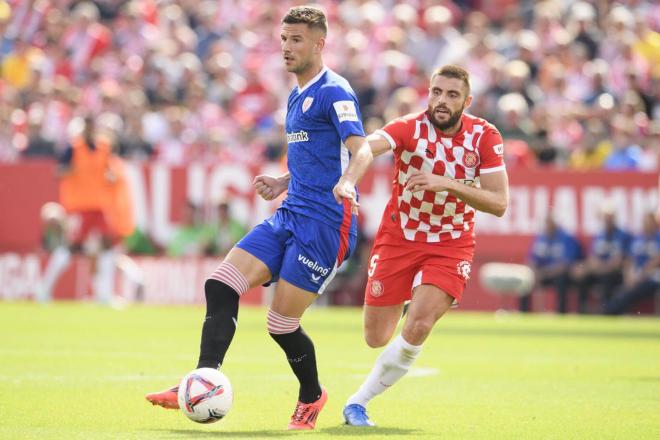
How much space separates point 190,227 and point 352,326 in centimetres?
503

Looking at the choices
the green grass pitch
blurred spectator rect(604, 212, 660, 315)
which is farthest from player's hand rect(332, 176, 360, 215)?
blurred spectator rect(604, 212, 660, 315)

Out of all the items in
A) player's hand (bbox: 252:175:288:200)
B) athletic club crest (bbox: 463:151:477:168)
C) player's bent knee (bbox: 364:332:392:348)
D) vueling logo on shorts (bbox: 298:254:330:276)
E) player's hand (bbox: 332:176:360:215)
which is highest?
athletic club crest (bbox: 463:151:477:168)

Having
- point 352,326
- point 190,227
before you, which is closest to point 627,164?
point 352,326

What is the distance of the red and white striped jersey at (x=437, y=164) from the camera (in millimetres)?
8930

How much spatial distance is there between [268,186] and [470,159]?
136cm

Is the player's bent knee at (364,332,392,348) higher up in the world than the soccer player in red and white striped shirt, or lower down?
lower down

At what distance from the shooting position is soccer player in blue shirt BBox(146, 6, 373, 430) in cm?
816

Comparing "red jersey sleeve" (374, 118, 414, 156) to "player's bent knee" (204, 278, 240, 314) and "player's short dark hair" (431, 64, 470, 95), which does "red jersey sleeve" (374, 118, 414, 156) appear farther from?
"player's bent knee" (204, 278, 240, 314)

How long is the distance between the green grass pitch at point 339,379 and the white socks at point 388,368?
0.26m

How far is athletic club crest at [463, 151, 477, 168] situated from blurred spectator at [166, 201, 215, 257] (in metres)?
13.3

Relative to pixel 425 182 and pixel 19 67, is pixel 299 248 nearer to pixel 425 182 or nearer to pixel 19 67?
pixel 425 182

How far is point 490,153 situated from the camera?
29.2 feet

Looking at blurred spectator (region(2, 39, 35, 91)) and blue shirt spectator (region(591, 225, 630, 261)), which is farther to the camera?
blurred spectator (region(2, 39, 35, 91))

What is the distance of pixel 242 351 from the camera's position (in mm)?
14125
